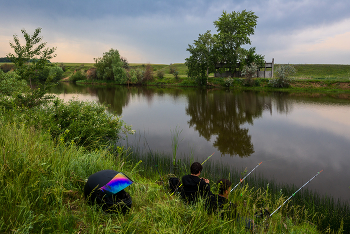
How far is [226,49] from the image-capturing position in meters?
42.8

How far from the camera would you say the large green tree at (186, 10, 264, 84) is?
4188 centimetres

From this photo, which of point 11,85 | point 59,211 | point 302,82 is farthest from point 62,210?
point 302,82

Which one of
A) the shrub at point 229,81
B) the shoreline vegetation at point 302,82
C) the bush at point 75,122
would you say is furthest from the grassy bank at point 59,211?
the shrub at point 229,81

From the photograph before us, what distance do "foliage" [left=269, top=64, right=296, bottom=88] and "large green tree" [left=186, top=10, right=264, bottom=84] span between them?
8216 mm

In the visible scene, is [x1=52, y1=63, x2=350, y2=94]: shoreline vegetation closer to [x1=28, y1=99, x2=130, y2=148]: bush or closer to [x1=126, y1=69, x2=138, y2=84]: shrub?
[x1=126, y1=69, x2=138, y2=84]: shrub

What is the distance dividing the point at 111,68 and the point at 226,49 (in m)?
33.1

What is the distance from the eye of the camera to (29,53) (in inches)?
360

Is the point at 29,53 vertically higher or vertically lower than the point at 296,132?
higher

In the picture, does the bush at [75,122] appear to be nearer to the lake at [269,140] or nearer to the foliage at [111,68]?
the lake at [269,140]

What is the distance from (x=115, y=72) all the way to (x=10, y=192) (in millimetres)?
55130

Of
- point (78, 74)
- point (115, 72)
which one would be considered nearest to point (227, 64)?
point (115, 72)

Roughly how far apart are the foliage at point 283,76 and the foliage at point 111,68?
35276 millimetres

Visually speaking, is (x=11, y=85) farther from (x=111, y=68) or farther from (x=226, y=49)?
(x=111, y=68)

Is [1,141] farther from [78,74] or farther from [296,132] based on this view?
[78,74]
